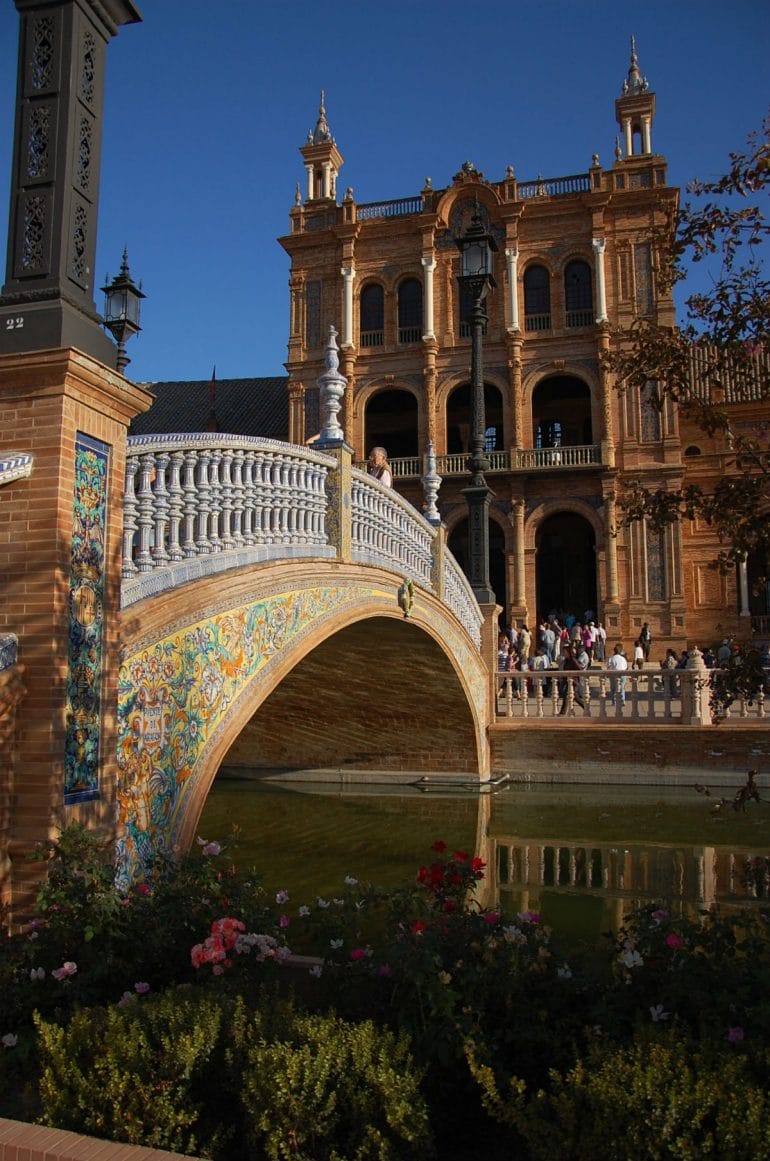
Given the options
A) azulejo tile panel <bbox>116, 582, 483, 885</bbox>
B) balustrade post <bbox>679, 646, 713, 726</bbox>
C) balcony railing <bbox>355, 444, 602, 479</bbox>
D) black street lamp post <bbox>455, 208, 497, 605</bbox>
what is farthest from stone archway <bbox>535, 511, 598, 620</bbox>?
azulejo tile panel <bbox>116, 582, 483, 885</bbox>

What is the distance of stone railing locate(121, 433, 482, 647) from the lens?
235 inches

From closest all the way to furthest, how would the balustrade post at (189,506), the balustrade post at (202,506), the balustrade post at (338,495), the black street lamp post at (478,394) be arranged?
the balustrade post at (189,506) → the balustrade post at (202,506) → the balustrade post at (338,495) → the black street lamp post at (478,394)

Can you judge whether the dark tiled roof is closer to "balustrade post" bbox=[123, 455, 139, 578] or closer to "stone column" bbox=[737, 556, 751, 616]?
"stone column" bbox=[737, 556, 751, 616]

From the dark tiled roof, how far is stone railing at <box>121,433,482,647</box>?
28406mm

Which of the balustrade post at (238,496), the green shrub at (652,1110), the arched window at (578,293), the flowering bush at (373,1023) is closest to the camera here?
the green shrub at (652,1110)

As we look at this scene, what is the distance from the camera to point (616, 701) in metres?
17.4

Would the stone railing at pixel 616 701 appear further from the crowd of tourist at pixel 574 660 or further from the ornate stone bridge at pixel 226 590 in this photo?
the ornate stone bridge at pixel 226 590

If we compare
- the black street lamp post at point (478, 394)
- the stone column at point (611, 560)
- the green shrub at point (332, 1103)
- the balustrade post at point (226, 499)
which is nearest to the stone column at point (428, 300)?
the stone column at point (611, 560)

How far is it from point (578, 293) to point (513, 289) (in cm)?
210

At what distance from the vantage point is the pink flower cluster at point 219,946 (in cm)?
371

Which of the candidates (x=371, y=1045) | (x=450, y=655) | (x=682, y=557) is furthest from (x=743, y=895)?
(x=682, y=557)

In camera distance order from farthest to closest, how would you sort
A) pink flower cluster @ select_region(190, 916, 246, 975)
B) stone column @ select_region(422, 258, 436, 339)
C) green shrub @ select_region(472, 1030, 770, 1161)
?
stone column @ select_region(422, 258, 436, 339)
pink flower cluster @ select_region(190, 916, 246, 975)
green shrub @ select_region(472, 1030, 770, 1161)

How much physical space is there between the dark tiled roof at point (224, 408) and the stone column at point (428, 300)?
7517 millimetres

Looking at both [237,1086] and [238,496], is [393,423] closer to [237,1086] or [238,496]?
[238,496]
